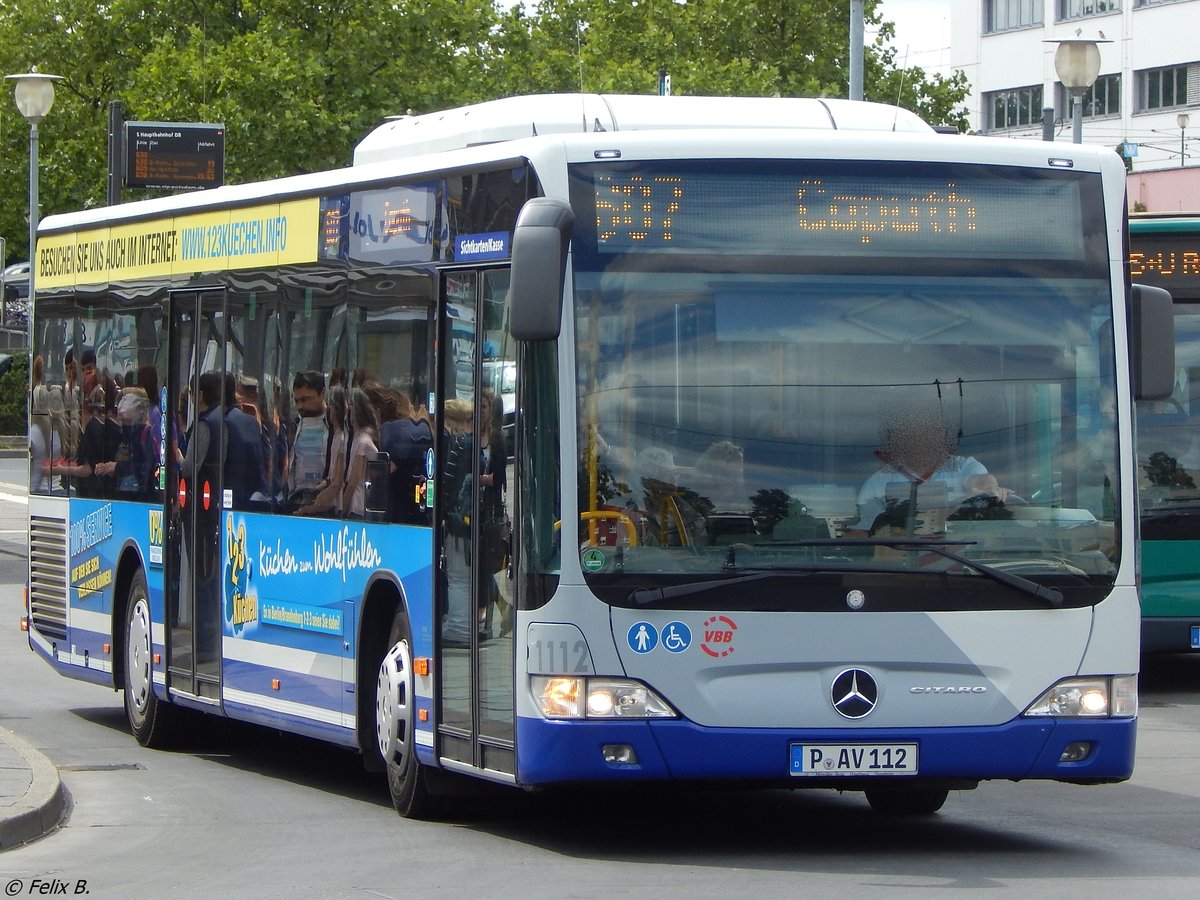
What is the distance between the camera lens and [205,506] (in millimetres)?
13469

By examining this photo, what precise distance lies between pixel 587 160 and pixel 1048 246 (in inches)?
72.7

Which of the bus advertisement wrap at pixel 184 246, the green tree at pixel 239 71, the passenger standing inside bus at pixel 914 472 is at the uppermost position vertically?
the green tree at pixel 239 71

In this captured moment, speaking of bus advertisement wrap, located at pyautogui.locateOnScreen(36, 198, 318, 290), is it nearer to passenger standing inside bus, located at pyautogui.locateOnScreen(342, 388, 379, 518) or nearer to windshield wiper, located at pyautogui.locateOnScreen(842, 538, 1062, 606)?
passenger standing inside bus, located at pyautogui.locateOnScreen(342, 388, 379, 518)

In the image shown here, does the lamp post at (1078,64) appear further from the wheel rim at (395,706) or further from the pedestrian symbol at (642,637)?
the pedestrian symbol at (642,637)

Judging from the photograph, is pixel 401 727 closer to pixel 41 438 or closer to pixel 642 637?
pixel 642 637

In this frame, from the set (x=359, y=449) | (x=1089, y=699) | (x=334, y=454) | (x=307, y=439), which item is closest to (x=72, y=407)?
(x=307, y=439)

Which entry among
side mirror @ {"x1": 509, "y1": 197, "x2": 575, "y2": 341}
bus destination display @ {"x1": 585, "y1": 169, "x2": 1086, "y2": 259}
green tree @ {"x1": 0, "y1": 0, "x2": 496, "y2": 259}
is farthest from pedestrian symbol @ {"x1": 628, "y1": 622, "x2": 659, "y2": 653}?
green tree @ {"x1": 0, "y1": 0, "x2": 496, "y2": 259}

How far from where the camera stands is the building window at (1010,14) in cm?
8612

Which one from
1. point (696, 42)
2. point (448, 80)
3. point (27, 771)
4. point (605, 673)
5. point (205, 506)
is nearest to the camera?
point (605, 673)

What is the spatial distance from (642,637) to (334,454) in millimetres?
2815

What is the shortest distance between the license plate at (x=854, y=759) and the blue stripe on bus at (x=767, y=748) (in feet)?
0.09

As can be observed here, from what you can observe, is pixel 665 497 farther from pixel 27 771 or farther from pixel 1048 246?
pixel 27 771

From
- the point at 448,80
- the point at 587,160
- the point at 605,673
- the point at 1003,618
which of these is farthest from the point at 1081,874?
the point at 448,80

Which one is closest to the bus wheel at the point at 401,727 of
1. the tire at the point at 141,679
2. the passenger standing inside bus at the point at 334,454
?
the passenger standing inside bus at the point at 334,454
